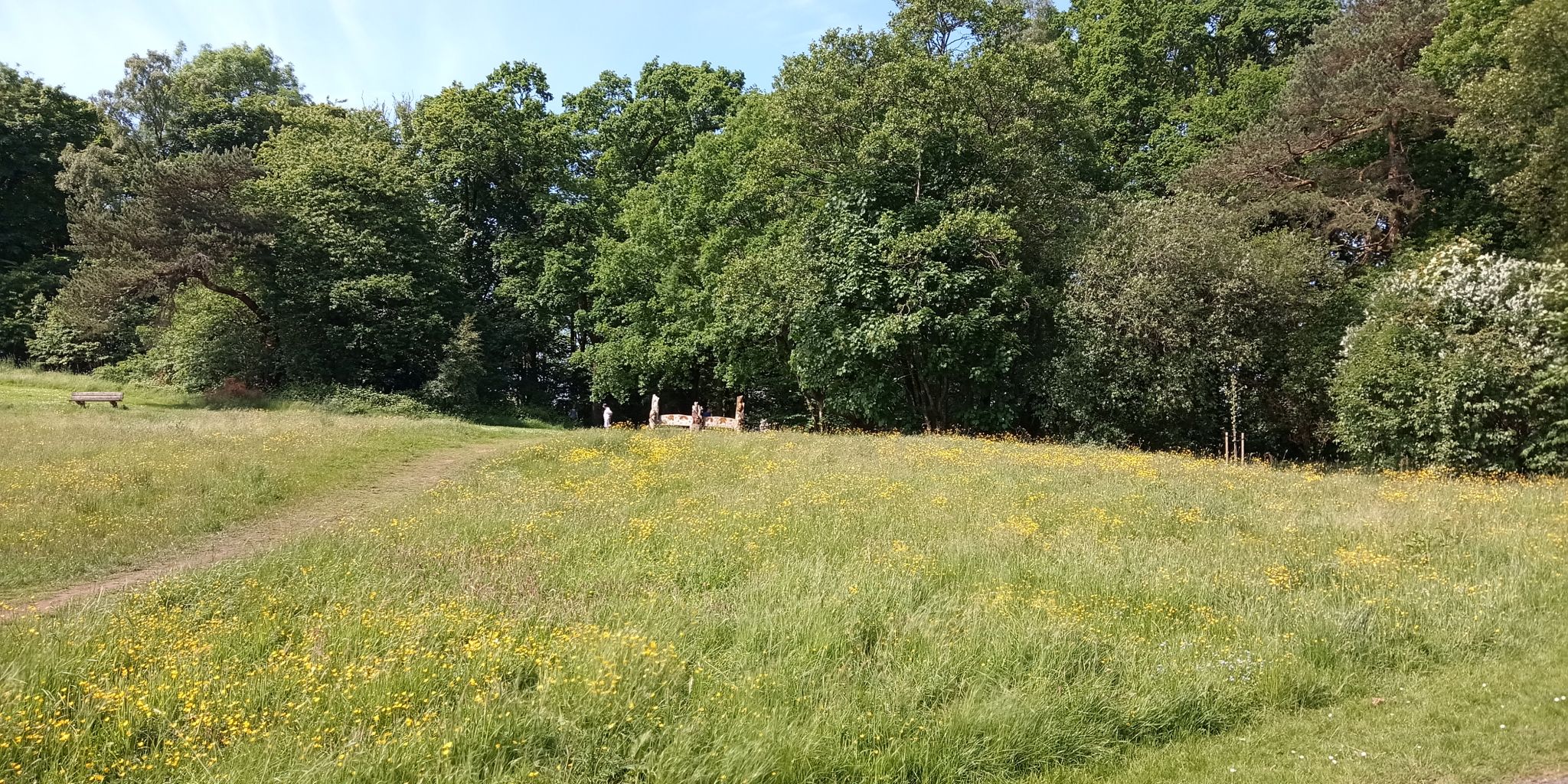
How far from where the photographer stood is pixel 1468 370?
16734 mm

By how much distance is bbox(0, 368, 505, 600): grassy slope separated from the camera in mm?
9352

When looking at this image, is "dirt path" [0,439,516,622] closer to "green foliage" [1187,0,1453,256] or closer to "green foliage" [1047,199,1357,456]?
"green foliage" [1047,199,1357,456]

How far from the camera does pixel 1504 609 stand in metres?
7.57

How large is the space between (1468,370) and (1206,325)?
629 centimetres

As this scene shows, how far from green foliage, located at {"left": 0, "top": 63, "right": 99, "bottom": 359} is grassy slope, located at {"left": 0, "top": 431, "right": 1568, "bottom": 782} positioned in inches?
1723

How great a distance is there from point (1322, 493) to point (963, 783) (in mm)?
12766

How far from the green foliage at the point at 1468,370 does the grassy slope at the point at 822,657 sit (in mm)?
8125

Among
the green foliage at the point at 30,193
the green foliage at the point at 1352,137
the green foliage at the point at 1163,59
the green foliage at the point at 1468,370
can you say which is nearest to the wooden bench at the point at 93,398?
the green foliage at the point at 30,193

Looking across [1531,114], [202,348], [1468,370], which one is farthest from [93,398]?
[1531,114]

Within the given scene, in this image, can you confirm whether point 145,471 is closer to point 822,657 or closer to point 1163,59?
point 822,657

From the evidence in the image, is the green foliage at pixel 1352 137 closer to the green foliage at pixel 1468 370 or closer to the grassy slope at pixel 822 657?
the green foliage at pixel 1468 370

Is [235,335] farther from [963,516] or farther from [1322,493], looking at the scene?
[1322,493]

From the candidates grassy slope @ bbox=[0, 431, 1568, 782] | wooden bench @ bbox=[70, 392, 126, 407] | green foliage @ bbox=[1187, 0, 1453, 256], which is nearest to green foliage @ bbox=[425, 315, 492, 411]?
wooden bench @ bbox=[70, 392, 126, 407]

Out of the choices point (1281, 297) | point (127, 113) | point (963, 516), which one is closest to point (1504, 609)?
point (963, 516)
